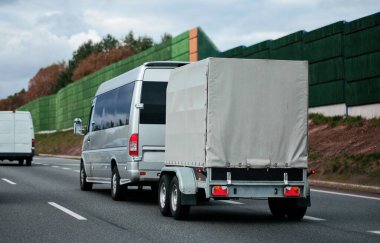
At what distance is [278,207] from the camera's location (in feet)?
44.9

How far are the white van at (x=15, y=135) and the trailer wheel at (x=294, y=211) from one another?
85.1 ft

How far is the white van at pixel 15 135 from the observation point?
3747 cm

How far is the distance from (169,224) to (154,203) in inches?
165

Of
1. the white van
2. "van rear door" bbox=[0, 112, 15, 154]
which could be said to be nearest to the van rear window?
the white van

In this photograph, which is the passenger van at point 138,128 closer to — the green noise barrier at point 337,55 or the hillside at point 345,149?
the hillside at point 345,149

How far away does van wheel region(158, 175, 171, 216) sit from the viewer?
13.2 m

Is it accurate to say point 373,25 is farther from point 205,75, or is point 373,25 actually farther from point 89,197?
point 205,75

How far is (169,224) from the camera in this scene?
12.2 metres

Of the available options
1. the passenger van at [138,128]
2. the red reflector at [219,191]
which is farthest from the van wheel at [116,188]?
the red reflector at [219,191]

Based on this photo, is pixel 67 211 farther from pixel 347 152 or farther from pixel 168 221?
pixel 347 152

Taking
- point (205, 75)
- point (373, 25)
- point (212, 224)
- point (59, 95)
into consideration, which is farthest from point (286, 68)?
point (59, 95)

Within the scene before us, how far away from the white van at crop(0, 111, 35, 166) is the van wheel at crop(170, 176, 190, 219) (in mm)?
25523

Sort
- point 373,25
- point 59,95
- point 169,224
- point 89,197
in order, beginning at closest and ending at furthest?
point 169,224, point 89,197, point 373,25, point 59,95

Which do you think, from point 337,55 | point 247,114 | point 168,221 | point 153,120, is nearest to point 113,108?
point 153,120
